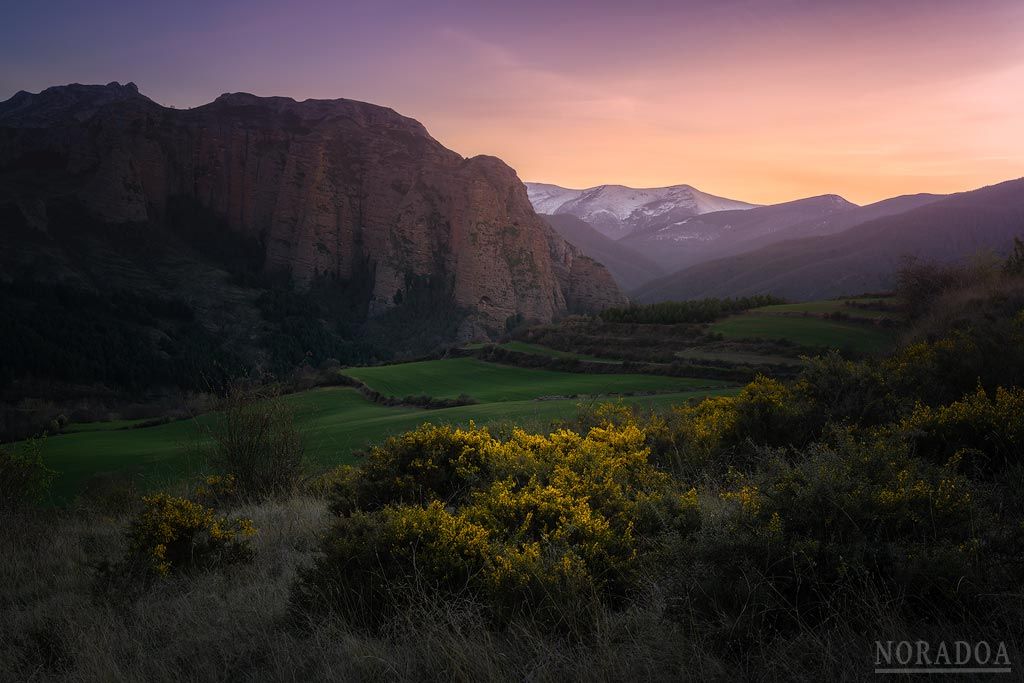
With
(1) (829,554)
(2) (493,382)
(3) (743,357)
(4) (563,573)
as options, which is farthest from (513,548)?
(2) (493,382)

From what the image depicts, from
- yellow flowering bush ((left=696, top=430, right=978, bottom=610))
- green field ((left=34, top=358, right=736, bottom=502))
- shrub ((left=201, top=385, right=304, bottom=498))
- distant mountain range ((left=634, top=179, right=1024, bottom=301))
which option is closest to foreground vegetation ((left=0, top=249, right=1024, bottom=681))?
yellow flowering bush ((left=696, top=430, right=978, bottom=610))

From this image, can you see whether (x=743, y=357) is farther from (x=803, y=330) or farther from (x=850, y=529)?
(x=850, y=529)

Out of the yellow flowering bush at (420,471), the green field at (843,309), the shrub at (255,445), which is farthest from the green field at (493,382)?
the yellow flowering bush at (420,471)

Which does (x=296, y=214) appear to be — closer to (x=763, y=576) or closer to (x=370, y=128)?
(x=370, y=128)

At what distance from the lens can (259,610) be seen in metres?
4.27

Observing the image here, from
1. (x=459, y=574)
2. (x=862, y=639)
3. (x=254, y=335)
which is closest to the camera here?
(x=862, y=639)

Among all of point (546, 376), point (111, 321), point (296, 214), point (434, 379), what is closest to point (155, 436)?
point (434, 379)

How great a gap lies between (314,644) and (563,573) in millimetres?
1557

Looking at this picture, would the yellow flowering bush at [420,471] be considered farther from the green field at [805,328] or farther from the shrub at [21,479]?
the green field at [805,328]

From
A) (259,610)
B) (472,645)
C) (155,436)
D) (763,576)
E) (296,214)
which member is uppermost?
(296,214)

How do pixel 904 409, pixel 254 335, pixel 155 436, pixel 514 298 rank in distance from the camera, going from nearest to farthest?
pixel 904 409, pixel 155 436, pixel 254 335, pixel 514 298

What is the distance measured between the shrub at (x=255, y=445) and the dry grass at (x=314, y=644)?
4159 millimetres

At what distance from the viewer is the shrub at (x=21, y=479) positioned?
8602 mm

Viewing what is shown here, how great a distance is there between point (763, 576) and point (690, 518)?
1.08 m
